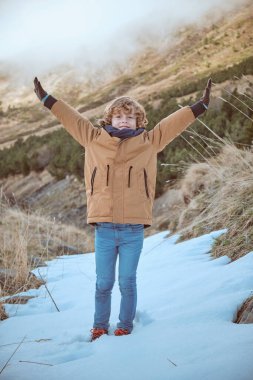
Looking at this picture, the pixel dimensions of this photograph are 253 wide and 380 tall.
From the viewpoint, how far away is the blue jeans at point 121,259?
6.90 ft

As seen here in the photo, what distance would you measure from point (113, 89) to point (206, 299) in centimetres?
5224

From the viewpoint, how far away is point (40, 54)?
91.6 m

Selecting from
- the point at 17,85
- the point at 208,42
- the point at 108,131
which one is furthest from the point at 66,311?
the point at 17,85

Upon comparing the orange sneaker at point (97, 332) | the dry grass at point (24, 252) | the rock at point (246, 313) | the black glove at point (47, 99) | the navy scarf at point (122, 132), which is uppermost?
the black glove at point (47, 99)

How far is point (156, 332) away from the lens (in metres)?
1.86

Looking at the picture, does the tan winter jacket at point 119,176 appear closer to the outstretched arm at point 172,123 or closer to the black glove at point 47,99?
the outstretched arm at point 172,123

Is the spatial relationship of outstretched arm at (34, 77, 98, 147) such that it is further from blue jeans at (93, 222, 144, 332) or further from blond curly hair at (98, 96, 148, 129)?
blue jeans at (93, 222, 144, 332)

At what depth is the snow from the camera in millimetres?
1454

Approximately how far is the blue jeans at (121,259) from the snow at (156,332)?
0.12 meters

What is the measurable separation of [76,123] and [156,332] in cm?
124

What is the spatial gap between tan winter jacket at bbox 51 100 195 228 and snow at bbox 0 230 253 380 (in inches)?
21.4

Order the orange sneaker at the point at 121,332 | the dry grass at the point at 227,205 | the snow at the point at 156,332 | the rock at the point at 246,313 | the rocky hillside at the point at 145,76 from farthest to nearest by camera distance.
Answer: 1. the rocky hillside at the point at 145,76
2. the dry grass at the point at 227,205
3. the orange sneaker at the point at 121,332
4. the rock at the point at 246,313
5. the snow at the point at 156,332

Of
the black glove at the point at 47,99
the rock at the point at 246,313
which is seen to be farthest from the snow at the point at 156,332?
the black glove at the point at 47,99

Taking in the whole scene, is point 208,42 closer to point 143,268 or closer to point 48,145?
point 48,145
